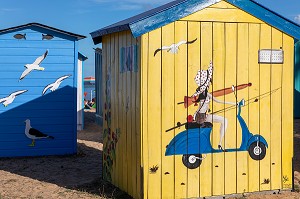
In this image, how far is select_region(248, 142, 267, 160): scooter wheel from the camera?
779cm

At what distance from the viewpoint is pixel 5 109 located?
42.4 ft

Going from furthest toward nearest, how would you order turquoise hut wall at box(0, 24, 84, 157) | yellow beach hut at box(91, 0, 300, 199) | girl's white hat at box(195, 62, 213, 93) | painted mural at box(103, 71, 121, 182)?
turquoise hut wall at box(0, 24, 84, 157) < painted mural at box(103, 71, 121, 182) < girl's white hat at box(195, 62, 213, 93) < yellow beach hut at box(91, 0, 300, 199)

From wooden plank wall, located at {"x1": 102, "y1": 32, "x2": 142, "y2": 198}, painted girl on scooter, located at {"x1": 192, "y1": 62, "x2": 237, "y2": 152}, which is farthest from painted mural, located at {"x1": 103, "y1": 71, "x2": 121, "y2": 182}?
painted girl on scooter, located at {"x1": 192, "y1": 62, "x2": 237, "y2": 152}

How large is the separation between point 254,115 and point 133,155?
72.4 inches

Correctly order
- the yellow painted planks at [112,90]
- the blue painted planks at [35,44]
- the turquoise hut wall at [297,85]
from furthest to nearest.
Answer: the turquoise hut wall at [297,85] < the blue painted planks at [35,44] < the yellow painted planks at [112,90]

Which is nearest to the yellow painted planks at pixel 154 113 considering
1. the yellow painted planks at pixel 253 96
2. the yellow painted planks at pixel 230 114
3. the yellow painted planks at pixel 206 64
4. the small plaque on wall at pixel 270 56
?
the yellow painted planks at pixel 206 64

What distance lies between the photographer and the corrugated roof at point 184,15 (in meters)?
7.09

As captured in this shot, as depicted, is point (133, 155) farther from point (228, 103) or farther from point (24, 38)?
point (24, 38)

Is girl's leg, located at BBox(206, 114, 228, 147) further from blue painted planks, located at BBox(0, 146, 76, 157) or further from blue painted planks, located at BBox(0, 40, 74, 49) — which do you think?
blue painted planks, located at BBox(0, 40, 74, 49)

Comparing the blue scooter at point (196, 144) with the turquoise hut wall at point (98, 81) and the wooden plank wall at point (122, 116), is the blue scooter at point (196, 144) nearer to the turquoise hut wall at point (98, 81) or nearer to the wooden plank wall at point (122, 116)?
the wooden plank wall at point (122, 116)

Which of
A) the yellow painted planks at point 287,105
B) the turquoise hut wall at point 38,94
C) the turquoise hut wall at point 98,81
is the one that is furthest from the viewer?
the turquoise hut wall at point 98,81

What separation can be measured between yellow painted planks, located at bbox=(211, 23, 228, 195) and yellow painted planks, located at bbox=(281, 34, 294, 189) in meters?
1.01

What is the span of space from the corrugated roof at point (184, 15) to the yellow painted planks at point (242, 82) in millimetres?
292

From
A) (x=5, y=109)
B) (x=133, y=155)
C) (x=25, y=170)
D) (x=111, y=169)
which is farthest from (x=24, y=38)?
(x=133, y=155)
